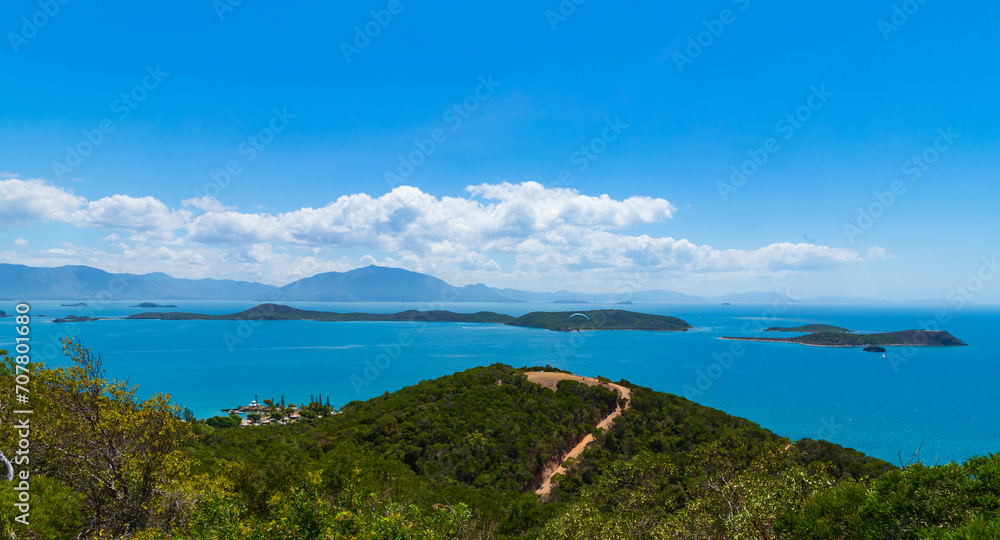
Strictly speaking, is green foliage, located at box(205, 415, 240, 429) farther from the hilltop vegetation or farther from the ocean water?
the hilltop vegetation

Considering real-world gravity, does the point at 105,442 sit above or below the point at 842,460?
above

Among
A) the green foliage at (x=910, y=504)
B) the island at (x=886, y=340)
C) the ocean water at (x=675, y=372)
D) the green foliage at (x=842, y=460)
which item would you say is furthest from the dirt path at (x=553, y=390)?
the island at (x=886, y=340)

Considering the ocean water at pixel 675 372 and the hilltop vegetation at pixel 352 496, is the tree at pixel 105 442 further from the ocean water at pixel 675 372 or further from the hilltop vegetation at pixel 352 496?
the ocean water at pixel 675 372

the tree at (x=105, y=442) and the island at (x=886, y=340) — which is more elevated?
the tree at (x=105, y=442)

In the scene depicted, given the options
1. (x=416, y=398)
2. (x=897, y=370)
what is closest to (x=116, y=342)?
(x=416, y=398)

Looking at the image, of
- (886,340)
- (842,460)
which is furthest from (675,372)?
(886,340)

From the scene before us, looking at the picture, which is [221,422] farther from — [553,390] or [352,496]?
[352,496]
